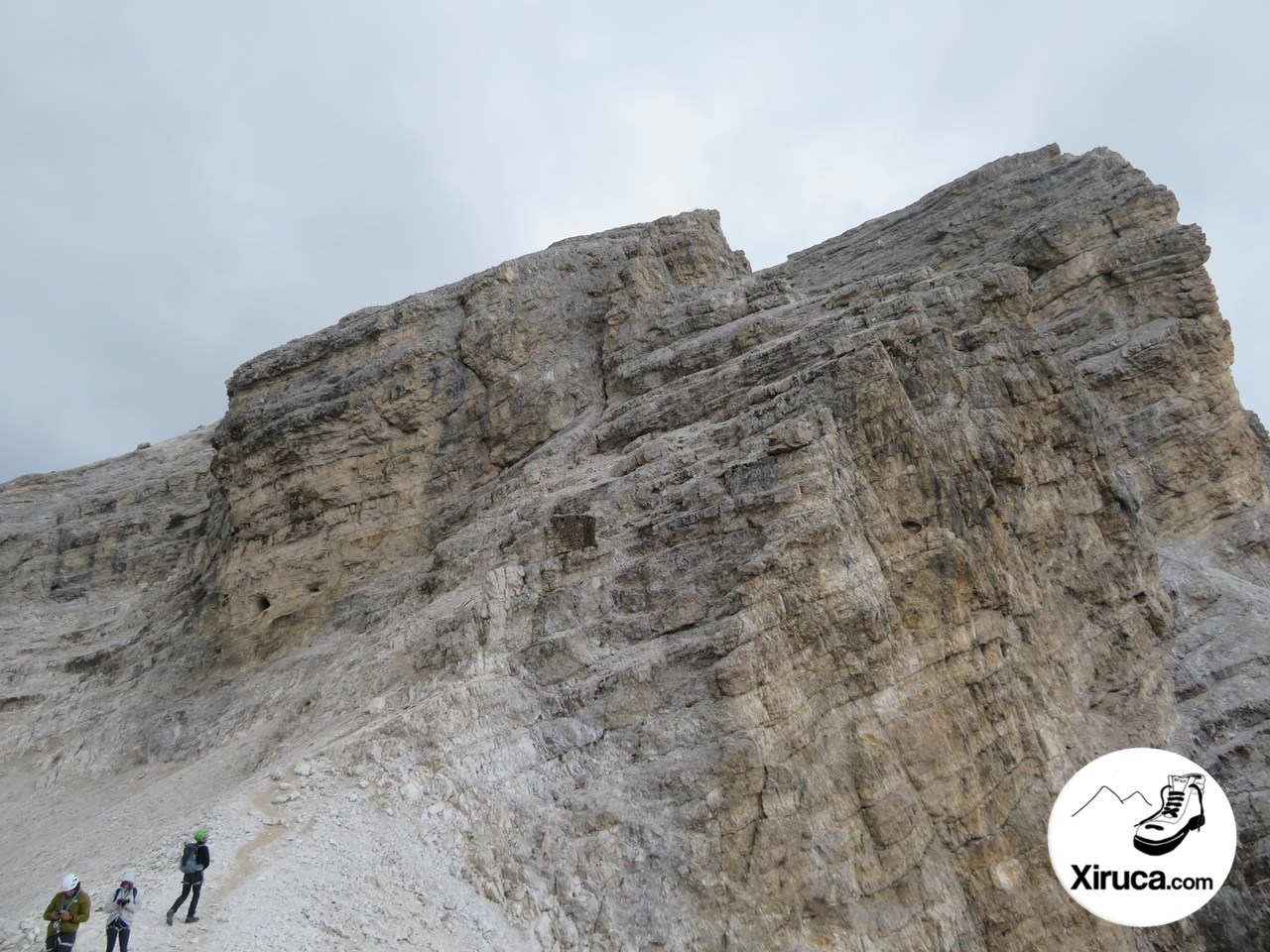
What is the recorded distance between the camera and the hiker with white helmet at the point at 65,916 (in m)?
10.5

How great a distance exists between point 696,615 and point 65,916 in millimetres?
11571

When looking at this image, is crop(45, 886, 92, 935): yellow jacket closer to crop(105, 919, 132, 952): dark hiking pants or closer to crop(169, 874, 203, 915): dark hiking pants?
crop(105, 919, 132, 952): dark hiking pants

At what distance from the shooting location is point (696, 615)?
58.9 feet

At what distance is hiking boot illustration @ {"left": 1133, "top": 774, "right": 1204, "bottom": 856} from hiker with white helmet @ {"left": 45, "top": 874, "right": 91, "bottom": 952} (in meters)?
16.8

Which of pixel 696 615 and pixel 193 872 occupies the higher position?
pixel 696 615

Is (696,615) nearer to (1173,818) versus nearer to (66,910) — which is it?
(1173,818)

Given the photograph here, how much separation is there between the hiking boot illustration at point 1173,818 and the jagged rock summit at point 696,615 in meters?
2.14

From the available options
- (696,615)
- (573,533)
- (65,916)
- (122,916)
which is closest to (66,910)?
(65,916)

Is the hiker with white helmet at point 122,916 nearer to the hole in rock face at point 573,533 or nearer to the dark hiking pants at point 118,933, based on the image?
the dark hiking pants at point 118,933

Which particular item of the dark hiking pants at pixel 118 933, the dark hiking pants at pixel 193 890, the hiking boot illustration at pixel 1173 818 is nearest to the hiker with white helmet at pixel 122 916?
the dark hiking pants at pixel 118 933

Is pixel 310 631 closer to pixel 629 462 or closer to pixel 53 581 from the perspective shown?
pixel 629 462

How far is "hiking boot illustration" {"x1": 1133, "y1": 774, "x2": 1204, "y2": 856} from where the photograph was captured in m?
15.1

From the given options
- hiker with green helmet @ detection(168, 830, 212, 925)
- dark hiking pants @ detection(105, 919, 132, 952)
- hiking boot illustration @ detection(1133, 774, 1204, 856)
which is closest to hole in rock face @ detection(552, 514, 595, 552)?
hiker with green helmet @ detection(168, 830, 212, 925)

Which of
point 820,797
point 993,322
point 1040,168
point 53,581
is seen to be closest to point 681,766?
point 820,797
